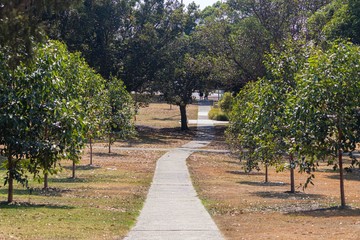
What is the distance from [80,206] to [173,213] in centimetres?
251

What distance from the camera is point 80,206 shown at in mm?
17625

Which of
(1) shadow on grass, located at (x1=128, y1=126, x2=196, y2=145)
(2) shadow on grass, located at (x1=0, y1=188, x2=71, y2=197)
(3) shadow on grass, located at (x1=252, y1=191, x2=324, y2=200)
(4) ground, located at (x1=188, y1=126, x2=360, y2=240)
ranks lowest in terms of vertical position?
(3) shadow on grass, located at (x1=252, y1=191, x2=324, y2=200)

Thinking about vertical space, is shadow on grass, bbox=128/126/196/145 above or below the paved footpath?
above

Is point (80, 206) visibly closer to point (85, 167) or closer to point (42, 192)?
point (42, 192)

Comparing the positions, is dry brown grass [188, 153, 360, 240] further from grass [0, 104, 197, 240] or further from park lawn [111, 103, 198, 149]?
park lawn [111, 103, 198, 149]

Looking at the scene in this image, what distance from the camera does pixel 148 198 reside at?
65.7 ft

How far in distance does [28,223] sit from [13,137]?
2.86 meters

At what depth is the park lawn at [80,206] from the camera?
13586mm

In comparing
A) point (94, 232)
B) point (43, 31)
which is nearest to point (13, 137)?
point (94, 232)

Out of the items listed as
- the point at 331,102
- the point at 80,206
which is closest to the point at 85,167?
the point at 80,206

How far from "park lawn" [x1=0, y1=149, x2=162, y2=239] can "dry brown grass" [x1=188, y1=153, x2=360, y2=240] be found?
203cm

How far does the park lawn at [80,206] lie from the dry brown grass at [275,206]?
6.66 feet

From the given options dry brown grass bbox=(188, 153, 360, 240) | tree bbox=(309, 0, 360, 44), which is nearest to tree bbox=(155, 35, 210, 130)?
tree bbox=(309, 0, 360, 44)

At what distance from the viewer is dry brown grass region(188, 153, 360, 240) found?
13938 millimetres
